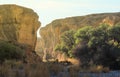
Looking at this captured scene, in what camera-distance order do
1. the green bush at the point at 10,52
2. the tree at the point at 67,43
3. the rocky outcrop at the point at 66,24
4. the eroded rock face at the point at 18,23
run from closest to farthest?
1. the green bush at the point at 10,52
2. the tree at the point at 67,43
3. the eroded rock face at the point at 18,23
4. the rocky outcrop at the point at 66,24

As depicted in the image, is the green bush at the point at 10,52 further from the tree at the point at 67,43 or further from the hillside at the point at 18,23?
the hillside at the point at 18,23

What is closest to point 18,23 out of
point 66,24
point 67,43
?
point 67,43

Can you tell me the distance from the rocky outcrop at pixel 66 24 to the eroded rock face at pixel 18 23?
494 inches

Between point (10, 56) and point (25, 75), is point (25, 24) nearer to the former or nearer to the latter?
point (10, 56)

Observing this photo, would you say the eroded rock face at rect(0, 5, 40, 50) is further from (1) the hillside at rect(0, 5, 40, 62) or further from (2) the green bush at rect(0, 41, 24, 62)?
(2) the green bush at rect(0, 41, 24, 62)

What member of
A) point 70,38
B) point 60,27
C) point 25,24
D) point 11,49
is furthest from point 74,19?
point 11,49

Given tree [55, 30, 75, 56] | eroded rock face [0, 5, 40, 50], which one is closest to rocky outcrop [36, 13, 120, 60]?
eroded rock face [0, 5, 40, 50]

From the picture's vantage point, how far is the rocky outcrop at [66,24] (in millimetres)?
78875

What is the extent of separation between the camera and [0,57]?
29.3 m

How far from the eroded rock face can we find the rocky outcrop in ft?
41.1

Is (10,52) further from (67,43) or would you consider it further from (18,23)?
(18,23)

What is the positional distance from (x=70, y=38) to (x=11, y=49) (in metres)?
29.8

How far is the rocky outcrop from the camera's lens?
78875 millimetres

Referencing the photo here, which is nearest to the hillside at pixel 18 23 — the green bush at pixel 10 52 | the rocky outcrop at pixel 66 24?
the rocky outcrop at pixel 66 24
